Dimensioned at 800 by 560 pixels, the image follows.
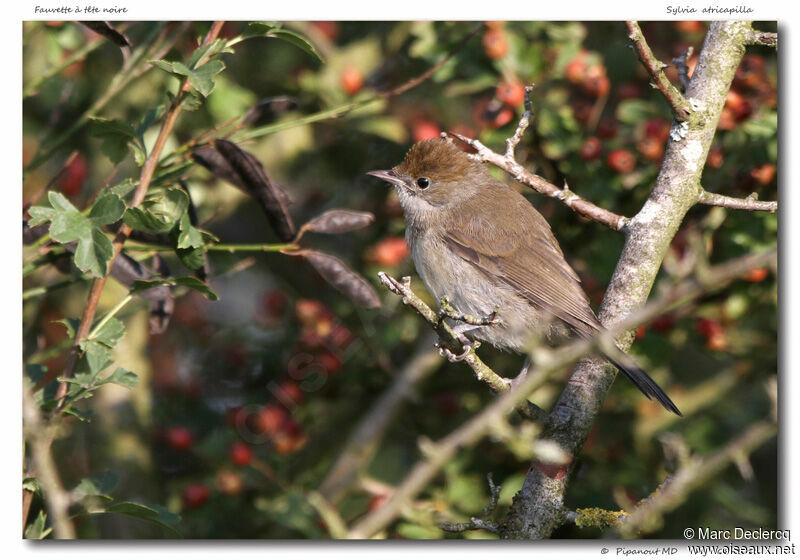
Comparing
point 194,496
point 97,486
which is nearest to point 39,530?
point 97,486

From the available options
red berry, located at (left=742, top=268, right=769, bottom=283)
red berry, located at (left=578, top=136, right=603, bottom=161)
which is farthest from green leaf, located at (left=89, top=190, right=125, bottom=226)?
red berry, located at (left=742, top=268, right=769, bottom=283)

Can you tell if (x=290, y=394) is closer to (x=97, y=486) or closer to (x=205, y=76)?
(x=97, y=486)

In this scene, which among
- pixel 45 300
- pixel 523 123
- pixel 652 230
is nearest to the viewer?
pixel 652 230

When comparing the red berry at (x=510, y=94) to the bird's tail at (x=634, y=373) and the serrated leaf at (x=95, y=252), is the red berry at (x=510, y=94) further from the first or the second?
the serrated leaf at (x=95, y=252)

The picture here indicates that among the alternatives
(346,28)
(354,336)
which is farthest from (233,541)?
(346,28)

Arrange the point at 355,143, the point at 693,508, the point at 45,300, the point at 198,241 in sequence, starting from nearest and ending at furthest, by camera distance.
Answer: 1. the point at 198,241
2. the point at 693,508
3. the point at 45,300
4. the point at 355,143

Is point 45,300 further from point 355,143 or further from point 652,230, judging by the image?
point 652,230

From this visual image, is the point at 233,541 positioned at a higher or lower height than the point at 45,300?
lower

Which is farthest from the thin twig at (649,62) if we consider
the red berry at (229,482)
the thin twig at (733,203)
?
the red berry at (229,482)
